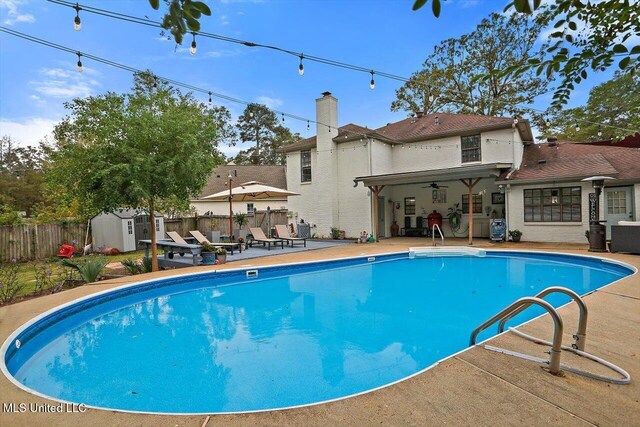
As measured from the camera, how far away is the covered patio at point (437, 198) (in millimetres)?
14180

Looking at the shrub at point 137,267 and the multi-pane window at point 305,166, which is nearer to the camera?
the shrub at point 137,267

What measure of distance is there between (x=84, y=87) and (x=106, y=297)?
35.9 feet

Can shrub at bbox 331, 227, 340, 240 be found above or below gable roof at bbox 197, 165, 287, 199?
below

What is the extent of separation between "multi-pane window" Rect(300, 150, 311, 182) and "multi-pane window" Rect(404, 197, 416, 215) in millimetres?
5281

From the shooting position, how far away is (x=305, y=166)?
18750 millimetres

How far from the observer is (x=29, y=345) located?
498 cm

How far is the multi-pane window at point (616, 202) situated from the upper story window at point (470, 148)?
484 cm

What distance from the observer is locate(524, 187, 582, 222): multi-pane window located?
13.1 meters

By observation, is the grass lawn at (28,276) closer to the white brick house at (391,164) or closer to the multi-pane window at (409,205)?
the white brick house at (391,164)

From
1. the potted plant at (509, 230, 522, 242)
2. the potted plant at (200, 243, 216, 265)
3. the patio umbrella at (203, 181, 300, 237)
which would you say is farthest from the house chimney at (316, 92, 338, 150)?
the potted plant at (200, 243, 216, 265)

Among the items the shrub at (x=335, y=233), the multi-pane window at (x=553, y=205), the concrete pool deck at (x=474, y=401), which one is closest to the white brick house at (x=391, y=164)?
the shrub at (x=335, y=233)

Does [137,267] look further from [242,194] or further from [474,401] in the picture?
[474,401]

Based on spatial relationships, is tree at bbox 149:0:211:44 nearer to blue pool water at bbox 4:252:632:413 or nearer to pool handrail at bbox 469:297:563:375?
pool handrail at bbox 469:297:563:375

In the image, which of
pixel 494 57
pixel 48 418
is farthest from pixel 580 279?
pixel 494 57
